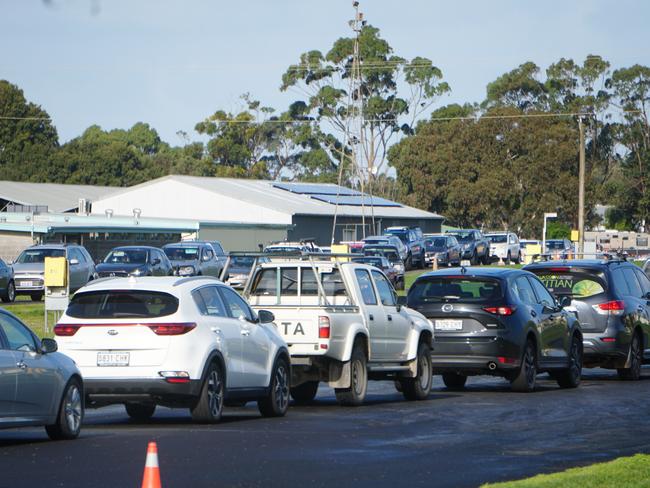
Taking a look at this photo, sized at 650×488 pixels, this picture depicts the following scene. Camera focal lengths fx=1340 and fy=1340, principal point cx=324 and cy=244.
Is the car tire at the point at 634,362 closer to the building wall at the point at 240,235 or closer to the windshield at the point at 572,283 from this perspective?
the windshield at the point at 572,283

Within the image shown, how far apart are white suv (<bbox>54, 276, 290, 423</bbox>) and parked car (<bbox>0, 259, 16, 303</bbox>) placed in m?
27.4

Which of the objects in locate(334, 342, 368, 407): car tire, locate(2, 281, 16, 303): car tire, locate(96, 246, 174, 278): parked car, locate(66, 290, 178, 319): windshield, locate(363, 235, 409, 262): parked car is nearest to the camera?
locate(66, 290, 178, 319): windshield

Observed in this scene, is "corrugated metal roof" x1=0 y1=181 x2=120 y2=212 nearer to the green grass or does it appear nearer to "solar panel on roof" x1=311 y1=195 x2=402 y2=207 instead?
"solar panel on roof" x1=311 y1=195 x2=402 y2=207

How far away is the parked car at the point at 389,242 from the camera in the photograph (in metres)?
60.9

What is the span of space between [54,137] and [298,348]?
106 m

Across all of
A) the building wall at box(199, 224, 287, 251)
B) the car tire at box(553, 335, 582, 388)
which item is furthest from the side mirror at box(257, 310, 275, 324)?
the building wall at box(199, 224, 287, 251)

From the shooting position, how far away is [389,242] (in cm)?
6216

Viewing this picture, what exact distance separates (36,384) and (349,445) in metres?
3.00

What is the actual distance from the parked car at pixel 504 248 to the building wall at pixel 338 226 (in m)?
Answer: 6.76

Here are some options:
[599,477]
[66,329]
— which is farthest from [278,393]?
[599,477]

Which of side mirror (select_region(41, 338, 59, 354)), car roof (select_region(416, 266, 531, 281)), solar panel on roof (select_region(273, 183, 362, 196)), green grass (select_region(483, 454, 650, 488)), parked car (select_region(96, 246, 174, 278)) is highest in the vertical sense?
solar panel on roof (select_region(273, 183, 362, 196))

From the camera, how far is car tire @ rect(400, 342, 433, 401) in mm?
18641

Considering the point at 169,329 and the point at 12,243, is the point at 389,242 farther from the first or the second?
the point at 169,329

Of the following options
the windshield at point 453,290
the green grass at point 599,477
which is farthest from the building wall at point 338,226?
the green grass at point 599,477
